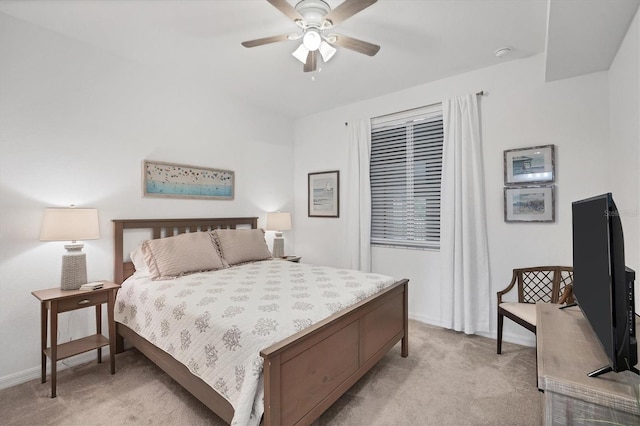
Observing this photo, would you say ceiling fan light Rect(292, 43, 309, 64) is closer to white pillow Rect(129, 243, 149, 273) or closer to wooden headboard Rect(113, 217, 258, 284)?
wooden headboard Rect(113, 217, 258, 284)

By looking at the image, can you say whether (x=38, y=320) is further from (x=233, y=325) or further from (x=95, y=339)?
(x=233, y=325)

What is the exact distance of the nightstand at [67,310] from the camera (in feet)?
6.95

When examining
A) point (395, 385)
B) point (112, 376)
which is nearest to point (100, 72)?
point (112, 376)

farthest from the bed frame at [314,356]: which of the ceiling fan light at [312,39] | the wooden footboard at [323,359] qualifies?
the ceiling fan light at [312,39]

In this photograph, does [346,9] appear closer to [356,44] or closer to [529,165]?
[356,44]

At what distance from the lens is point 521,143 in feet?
9.50

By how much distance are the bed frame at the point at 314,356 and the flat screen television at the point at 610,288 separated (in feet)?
3.86

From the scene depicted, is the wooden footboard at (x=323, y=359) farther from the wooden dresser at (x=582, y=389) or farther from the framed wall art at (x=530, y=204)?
the framed wall art at (x=530, y=204)

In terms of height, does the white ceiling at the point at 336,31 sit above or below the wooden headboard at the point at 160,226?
above

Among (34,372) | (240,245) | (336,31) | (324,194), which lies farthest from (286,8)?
(34,372)

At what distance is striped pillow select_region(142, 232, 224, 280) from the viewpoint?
2607mm

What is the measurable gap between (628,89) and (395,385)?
8.39ft

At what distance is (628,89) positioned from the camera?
195 centimetres

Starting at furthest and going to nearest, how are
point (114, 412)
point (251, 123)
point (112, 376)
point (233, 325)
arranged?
point (251, 123)
point (112, 376)
point (114, 412)
point (233, 325)
